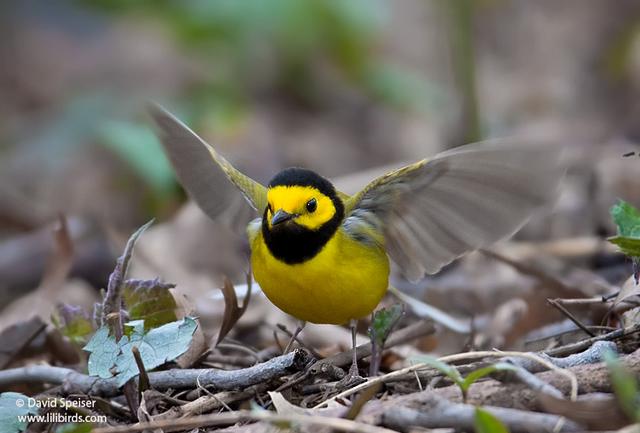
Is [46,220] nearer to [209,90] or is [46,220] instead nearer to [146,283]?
[209,90]

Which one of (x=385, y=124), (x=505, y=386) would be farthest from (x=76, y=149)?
(x=505, y=386)

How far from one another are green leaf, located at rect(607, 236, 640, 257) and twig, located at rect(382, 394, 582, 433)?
0.80m

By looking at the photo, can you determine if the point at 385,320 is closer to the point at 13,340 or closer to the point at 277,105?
the point at 13,340

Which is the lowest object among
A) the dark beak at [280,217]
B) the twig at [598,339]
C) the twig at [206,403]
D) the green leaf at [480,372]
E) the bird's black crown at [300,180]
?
the twig at [598,339]

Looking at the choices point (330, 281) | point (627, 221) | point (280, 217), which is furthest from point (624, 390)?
point (280, 217)

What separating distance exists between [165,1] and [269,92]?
66.7 inches

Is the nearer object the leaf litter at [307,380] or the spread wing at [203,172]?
the leaf litter at [307,380]

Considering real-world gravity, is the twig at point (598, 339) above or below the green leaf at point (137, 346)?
below

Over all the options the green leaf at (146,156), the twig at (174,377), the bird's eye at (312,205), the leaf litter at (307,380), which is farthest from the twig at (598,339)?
the green leaf at (146,156)

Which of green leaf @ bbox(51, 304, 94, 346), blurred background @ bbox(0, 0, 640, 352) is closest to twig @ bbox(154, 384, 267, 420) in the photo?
green leaf @ bbox(51, 304, 94, 346)

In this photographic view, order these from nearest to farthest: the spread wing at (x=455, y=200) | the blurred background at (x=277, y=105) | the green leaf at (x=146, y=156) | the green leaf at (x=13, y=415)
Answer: the green leaf at (x=13, y=415)
the spread wing at (x=455, y=200)
the blurred background at (x=277, y=105)
the green leaf at (x=146, y=156)

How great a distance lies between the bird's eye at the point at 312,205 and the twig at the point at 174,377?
0.87 metres

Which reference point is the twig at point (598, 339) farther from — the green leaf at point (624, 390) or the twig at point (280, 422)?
the twig at point (280, 422)

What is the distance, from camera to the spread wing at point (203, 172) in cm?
464
